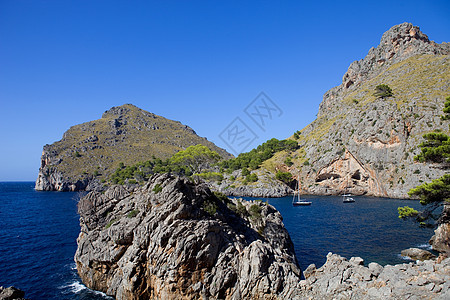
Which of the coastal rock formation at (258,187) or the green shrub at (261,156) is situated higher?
the green shrub at (261,156)

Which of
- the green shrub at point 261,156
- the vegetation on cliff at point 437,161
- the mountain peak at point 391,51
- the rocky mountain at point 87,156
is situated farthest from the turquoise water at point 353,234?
the rocky mountain at point 87,156

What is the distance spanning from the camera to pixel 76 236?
48156 mm

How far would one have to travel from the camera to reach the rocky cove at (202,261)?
46.4ft

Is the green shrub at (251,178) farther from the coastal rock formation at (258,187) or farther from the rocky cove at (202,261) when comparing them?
the rocky cove at (202,261)

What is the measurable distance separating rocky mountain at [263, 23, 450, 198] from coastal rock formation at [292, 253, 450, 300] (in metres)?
88.9

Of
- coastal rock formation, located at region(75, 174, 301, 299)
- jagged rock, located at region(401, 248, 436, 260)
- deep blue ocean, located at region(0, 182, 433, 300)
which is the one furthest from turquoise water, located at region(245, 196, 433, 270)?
coastal rock formation, located at region(75, 174, 301, 299)

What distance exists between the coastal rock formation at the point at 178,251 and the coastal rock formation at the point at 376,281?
2.24 metres

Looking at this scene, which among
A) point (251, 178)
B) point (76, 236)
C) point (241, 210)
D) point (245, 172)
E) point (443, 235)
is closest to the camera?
point (241, 210)

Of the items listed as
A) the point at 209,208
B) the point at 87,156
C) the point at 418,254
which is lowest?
the point at 418,254

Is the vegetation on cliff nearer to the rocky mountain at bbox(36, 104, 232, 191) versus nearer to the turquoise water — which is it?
the turquoise water

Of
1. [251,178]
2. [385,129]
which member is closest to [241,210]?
[251,178]

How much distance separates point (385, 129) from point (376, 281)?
332 ft

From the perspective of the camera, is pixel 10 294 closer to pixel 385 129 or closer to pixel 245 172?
pixel 245 172

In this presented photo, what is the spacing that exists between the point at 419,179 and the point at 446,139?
71.4 m
